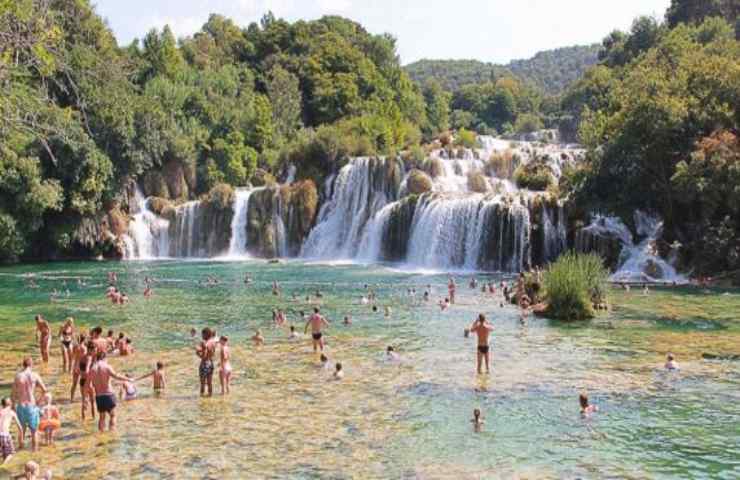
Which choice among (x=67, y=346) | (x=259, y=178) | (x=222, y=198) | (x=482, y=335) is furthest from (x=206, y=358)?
(x=259, y=178)

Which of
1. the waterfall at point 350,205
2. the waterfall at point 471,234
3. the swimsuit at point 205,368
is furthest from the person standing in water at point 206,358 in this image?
the waterfall at point 350,205

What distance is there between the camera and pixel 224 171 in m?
66.4

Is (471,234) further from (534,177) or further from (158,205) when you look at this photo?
(158,205)

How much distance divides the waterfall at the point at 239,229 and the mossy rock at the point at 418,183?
1258 centimetres

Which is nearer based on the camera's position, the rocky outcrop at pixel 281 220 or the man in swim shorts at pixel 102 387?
the man in swim shorts at pixel 102 387

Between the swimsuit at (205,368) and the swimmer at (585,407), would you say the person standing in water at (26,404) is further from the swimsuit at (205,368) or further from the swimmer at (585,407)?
the swimmer at (585,407)

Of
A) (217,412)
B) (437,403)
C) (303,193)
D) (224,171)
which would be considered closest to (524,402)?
(437,403)

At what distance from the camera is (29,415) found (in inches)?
538

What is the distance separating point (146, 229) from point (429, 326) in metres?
38.4

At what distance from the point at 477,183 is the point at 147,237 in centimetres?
2556

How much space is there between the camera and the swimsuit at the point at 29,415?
13.6m

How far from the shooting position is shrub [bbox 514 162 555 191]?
173ft

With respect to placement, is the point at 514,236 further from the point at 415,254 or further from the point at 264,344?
the point at 264,344

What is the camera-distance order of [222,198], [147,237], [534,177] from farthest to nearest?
[147,237] < [222,198] < [534,177]
